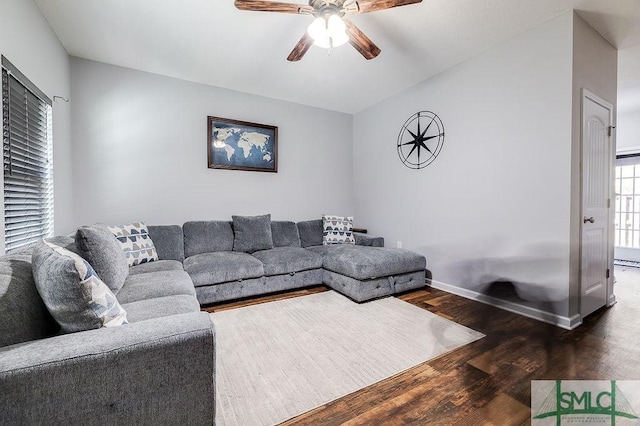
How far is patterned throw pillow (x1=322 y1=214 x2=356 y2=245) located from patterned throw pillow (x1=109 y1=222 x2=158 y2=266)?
2.19m

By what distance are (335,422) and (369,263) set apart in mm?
1763

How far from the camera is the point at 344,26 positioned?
194 cm

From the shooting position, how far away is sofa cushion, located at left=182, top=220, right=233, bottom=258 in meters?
3.33

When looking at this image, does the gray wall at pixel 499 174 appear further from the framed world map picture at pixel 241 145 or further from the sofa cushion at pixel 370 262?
the framed world map picture at pixel 241 145

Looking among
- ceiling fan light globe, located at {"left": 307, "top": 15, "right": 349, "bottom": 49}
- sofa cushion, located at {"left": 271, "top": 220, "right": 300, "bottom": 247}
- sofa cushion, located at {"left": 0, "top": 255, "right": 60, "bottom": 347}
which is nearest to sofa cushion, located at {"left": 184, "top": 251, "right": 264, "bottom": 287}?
sofa cushion, located at {"left": 271, "top": 220, "right": 300, "bottom": 247}

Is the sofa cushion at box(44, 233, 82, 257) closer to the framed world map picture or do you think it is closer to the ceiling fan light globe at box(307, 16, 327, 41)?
the framed world map picture

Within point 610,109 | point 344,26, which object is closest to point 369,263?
point 344,26

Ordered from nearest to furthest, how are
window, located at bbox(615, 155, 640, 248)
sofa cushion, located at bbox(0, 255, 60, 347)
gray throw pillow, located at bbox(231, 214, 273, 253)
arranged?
sofa cushion, located at bbox(0, 255, 60, 347) → gray throw pillow, located at bbox(231, 214, 273, 253) → window, located at bbox(615, 155, 640, 248)

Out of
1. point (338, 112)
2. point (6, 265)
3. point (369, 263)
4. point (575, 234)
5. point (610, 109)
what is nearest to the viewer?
point (6, 265)

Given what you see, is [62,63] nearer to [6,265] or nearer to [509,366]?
[6,265]

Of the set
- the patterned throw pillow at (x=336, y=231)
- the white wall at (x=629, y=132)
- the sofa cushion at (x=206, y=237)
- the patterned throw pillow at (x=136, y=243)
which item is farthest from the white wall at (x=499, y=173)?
the white wall at (x=629, y=132)

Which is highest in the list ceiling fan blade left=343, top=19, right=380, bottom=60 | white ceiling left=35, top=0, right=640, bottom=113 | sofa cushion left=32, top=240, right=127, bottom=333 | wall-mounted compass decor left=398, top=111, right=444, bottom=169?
white ceiling left=35, top=0, right=640, bottom=113

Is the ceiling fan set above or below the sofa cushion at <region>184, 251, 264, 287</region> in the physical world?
above

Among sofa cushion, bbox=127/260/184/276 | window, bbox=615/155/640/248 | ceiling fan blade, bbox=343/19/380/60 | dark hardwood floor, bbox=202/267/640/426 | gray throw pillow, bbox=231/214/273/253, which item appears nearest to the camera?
dark hardwood floor, bbox=202/267/640/426
